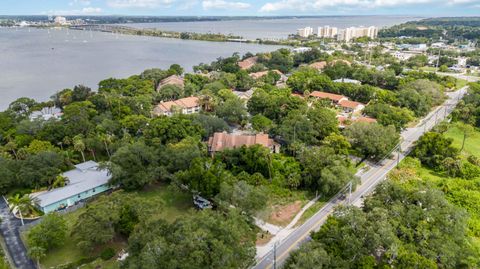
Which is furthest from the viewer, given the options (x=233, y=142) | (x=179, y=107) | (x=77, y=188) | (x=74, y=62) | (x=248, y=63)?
(x=74, y=62)

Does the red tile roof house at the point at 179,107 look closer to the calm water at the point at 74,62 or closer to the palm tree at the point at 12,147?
the palm tree at the point at 12,147

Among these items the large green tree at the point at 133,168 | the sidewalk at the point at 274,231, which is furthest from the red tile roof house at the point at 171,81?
the sidewalk at the point at 274,231

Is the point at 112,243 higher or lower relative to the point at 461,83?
lower

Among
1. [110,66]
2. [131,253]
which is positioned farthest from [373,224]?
[110,66]

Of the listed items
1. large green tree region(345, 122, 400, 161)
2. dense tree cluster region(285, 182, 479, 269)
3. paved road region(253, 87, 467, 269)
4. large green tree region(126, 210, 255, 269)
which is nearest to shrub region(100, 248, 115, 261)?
large green tree region(126, 210, 255, 269)

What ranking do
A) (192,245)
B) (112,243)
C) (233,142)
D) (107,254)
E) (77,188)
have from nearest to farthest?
1. (192,245)
2. (107,254)
3. (112,243)
4. (77,188)
5. (233,142)

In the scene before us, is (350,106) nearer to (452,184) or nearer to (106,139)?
(452,184)

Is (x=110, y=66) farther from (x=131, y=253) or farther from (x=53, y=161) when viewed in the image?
(x=131, y=253)

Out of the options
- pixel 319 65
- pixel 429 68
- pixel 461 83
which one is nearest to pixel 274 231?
pixel 319 65

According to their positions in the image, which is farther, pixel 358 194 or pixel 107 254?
pixel 358 194
